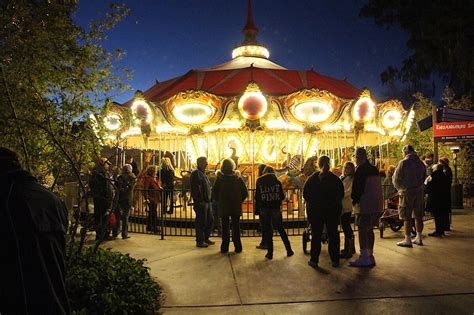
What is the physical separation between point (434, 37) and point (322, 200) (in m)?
22.3

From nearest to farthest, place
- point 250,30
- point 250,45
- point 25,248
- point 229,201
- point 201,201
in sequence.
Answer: point 25,248 → point 229,201 → point 201,201 → point 250,45 → point 250,30

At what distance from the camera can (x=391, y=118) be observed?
1223 centimetres

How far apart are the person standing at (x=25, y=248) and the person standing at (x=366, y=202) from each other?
4.73m

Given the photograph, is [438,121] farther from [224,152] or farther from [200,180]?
[200,180]

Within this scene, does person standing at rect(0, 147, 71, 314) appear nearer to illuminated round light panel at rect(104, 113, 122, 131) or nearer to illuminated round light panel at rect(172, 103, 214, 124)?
illuminated round light panel at rect(104, 113, 122, 131)

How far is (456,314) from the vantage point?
4062 millimetres

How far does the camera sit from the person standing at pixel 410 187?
284 inches

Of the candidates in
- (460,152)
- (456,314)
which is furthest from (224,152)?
(460,152)

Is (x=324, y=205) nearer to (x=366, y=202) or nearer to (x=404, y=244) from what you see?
(x=366, y=202)

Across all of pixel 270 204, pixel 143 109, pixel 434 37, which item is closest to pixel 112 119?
pixel 143 109

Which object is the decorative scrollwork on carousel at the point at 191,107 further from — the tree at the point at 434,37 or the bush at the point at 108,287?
the tree at the point at 434,37

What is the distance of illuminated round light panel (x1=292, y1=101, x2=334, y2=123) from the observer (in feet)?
35.1

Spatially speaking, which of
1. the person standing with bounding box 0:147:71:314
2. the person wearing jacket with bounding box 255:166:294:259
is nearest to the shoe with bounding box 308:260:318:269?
the person wearing jacket with bounding box 255:166:294:259

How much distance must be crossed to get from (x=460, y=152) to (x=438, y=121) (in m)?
5.34
